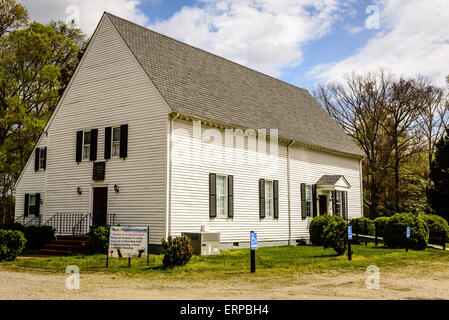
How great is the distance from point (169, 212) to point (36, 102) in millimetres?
19911

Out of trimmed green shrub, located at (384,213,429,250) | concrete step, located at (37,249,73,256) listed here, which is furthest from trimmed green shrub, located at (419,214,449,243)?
concrete step, located at (37,249,73,256)

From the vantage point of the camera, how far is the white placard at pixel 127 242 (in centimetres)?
1422

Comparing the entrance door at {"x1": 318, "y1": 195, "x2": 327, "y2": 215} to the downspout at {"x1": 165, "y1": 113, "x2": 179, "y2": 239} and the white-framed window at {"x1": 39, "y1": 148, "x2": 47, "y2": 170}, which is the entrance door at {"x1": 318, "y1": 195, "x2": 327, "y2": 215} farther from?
the white-framed window at {"x1": 39, "y1": 148, "x2": 47, "y2": 170}

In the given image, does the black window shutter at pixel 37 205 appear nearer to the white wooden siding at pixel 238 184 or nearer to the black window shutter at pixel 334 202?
the white wooden siding at pixel 238 184

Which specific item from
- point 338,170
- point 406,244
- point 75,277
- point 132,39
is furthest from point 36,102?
point 406,244

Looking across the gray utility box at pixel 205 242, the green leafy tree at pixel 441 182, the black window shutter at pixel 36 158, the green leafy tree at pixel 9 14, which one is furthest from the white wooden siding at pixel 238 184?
the green leafy tree at pixel 9 14

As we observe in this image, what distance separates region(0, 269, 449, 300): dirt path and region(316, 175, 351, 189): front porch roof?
41.9 feet

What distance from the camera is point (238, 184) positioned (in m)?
20.9

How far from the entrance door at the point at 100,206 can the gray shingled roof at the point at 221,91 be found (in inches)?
203

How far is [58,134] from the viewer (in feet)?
72.6
